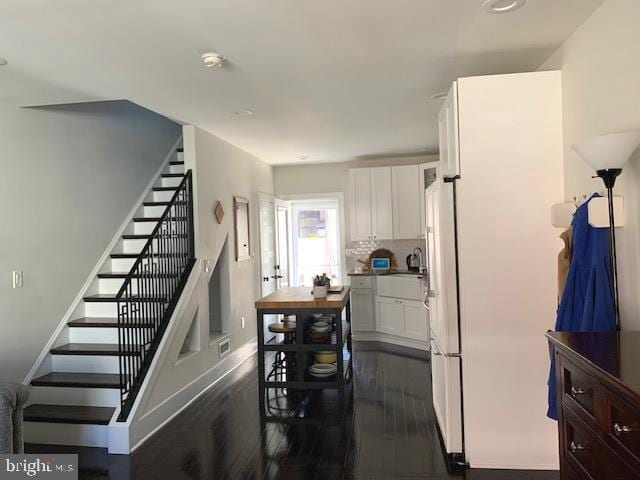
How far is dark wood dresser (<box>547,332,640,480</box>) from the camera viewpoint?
118 centimetres

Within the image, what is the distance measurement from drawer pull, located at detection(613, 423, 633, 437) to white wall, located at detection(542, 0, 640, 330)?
1.00 metres

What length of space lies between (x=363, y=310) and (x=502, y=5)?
4.56 metres

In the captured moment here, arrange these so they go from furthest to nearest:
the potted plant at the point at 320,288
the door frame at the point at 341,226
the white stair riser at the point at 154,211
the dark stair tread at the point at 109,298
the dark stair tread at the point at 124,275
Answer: the door frame at the point at 341,226
the white stair riser at the point at 154,211
the potted plant at the point at 320,288
the dark stair tread at the point at 124,275
the dark stair tread at the point at 109,298

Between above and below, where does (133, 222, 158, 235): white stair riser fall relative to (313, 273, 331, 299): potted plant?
above

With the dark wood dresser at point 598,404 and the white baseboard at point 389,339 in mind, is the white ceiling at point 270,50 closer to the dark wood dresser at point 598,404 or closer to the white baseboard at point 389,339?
the dark wood dresser at point 598,404

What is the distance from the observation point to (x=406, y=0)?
2107mm

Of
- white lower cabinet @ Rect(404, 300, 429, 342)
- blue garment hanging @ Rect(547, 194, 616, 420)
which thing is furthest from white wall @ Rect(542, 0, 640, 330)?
white lower cabinet @ Rect(404, 300, 429, 342)

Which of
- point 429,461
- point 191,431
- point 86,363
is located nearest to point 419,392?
point 429,461

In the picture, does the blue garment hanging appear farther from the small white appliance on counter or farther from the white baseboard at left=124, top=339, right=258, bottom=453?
the white baseboard at left=124, top=339, right=258, bottom=453

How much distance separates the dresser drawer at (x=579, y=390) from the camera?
4.53ft

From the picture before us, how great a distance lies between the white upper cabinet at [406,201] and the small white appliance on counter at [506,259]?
354 cm

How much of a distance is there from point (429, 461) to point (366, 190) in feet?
13.7

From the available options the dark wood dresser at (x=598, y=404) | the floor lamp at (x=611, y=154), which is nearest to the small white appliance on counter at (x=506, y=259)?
the floor lamp at (x=611, y=154)

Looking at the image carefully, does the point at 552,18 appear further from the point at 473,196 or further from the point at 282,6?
the point at 282,6
